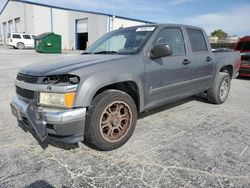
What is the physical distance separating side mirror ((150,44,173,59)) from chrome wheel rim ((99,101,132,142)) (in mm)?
918

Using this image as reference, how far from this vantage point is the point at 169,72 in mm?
3850

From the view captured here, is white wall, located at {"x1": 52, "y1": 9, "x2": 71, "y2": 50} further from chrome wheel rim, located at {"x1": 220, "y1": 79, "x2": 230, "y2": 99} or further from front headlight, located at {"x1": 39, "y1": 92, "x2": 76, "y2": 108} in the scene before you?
front headlight, located at {"x1": 39, "y1": 92, "x2": 76, "y2": 108}

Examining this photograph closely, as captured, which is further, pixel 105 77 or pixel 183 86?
pixel 183 86

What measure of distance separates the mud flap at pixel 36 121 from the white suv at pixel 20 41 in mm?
29837

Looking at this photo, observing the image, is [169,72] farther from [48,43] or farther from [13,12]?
[13,12]

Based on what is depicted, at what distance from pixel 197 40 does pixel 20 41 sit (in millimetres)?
29205

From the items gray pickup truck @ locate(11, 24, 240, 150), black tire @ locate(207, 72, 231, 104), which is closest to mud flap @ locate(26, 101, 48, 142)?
gray pickup truck @ locate(11, 24, 240, 150)

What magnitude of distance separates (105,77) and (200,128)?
2.10m

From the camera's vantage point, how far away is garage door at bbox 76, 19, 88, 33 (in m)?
35.3

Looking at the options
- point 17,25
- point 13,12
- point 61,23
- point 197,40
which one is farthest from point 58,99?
point 13,12

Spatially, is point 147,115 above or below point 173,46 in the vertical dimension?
below

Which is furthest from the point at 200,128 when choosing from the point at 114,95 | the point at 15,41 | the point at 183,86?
the point at 15,41

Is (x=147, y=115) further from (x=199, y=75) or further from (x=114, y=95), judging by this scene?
(x=114, y=95)

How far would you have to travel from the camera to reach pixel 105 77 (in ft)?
9.65
